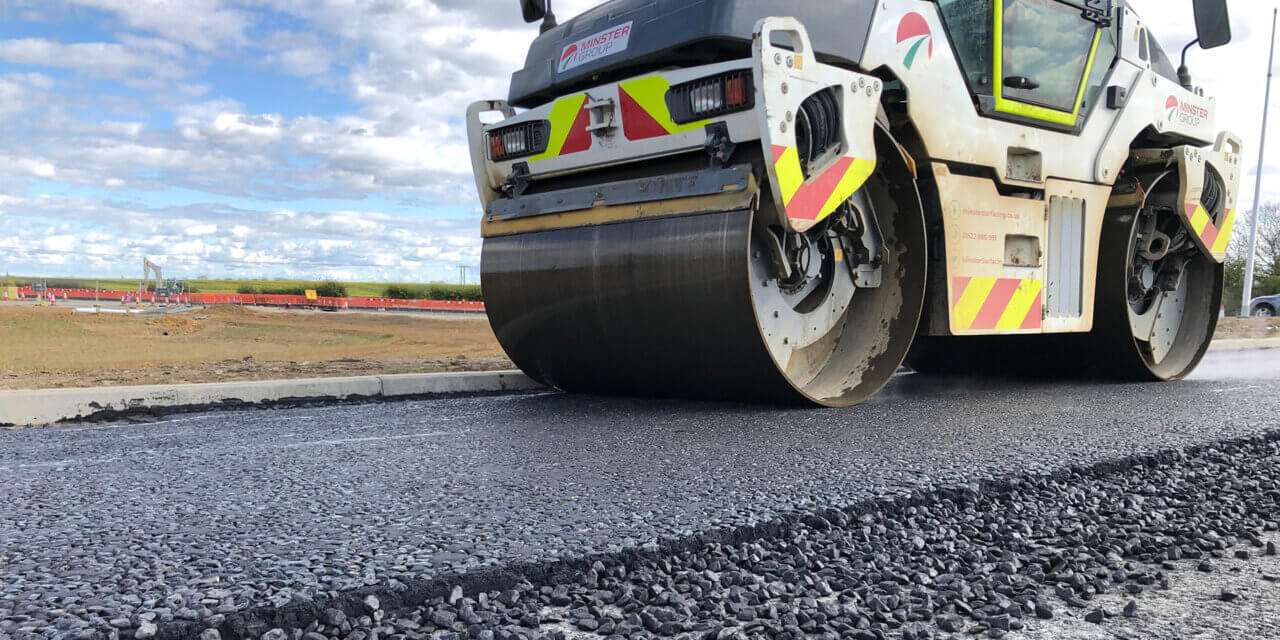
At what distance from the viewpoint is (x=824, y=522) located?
7.91 ft

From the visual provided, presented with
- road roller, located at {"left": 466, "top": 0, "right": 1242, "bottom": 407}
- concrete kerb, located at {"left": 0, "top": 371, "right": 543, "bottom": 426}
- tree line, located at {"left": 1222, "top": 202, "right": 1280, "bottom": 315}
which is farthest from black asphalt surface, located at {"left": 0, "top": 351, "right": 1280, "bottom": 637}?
tree line, located at {"left": 1222, "top": 202, "right": 1280, "bottom": 315}

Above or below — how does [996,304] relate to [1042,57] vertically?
below

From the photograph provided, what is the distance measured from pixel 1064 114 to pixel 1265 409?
2.02 m

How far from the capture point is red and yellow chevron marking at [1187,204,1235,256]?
255 inches

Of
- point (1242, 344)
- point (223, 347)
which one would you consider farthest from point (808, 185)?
point (223, 347)

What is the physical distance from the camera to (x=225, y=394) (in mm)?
5238

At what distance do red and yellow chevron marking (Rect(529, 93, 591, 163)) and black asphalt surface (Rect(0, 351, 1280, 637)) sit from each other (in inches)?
52.8

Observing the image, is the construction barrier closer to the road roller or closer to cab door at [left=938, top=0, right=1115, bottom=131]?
the road roller

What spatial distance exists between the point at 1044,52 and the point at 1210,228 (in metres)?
2.28

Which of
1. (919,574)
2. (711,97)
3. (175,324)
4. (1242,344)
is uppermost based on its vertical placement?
(711,97)

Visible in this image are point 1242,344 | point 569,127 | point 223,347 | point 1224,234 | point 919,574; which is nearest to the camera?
point 919,574

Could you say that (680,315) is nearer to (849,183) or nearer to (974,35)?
(849,183)

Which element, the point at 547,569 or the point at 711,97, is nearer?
the point at 547,569

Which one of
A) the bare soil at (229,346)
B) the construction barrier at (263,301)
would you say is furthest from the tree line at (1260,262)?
the construction barrier at (263,301)
